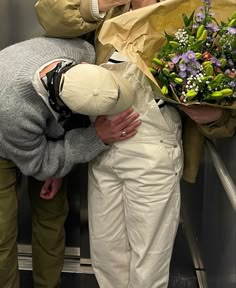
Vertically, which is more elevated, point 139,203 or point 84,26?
point 84,26

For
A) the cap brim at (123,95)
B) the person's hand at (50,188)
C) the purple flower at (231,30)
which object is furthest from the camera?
the person's hand at (50,188)

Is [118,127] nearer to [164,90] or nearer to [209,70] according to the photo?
[164,90]

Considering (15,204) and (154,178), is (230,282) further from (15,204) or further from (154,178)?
(15,204)

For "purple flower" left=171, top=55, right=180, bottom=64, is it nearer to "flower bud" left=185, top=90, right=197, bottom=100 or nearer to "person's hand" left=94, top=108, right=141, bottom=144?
"flower bud" left=185, top=90, right=197, bottom=100

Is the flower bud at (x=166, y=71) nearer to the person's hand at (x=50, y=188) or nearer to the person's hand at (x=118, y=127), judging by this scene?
the person's hand at (x=118, y=127)

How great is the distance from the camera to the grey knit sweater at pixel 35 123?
143 centimetres

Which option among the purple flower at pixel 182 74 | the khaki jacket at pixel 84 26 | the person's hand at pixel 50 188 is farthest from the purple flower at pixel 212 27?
the person's hand at pixel 50 188

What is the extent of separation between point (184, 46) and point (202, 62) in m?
0.06

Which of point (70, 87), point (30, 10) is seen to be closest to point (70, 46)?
point (70, 87)

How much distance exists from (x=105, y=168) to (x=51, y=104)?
0.81 feet

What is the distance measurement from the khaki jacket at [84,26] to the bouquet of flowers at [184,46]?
115mm

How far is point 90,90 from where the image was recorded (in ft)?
4.34

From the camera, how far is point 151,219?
4.96ft

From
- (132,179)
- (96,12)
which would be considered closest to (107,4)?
(96,12)
